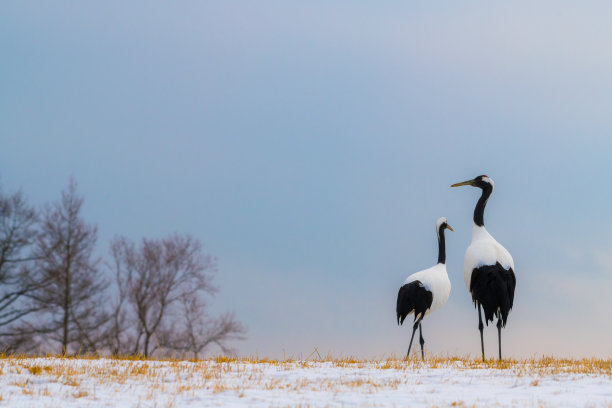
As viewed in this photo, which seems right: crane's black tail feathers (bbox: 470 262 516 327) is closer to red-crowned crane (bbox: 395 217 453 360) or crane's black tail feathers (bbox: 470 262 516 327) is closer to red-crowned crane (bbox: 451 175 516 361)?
red-crowned crane (bbox: 451 175 516 361)

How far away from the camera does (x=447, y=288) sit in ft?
52.9

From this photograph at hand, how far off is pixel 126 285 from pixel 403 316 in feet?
68.9

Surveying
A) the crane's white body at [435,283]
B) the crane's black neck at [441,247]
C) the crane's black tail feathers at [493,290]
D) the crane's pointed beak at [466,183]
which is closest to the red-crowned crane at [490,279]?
the crane's black tail feathers at [493,290]

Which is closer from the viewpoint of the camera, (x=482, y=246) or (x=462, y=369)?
(x=462, y=369)

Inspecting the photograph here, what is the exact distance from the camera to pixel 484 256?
13.9m

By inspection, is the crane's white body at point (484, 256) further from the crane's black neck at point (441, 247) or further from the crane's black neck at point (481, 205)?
the crane's black neck at point (441, 247)

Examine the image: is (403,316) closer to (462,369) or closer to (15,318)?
(462,369)

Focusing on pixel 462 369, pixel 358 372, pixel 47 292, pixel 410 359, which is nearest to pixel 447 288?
pixel 410 359

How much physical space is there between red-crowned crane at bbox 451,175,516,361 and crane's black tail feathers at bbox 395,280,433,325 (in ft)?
5.10

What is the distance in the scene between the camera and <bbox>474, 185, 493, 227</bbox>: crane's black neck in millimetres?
15078

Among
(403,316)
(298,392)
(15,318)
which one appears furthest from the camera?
(15,318)

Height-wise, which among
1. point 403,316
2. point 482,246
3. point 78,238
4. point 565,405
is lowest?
point 565,405

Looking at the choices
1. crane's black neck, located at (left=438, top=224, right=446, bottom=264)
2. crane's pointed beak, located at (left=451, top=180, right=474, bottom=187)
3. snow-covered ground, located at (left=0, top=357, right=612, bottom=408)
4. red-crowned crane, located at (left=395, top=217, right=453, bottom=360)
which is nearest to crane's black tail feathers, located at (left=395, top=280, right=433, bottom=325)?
red-crowned crane, located at (left=395, top=217, right=453, bottom=360)

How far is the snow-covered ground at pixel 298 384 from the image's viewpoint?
8.57 meters
